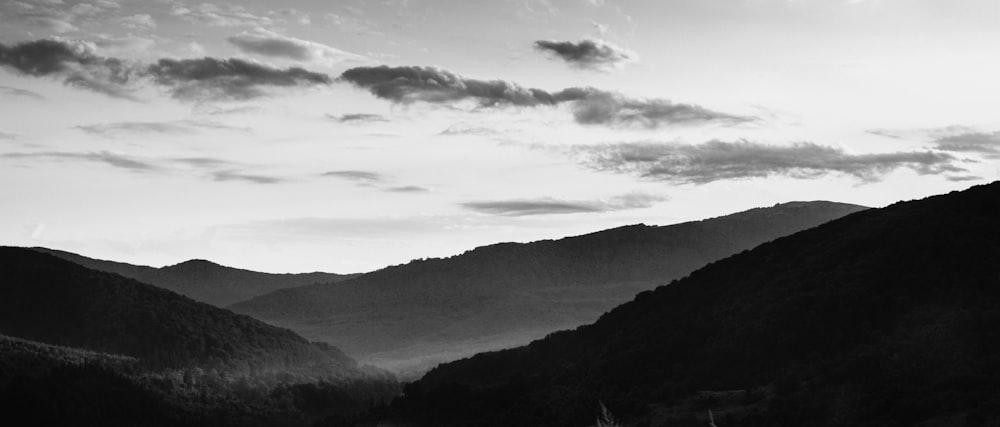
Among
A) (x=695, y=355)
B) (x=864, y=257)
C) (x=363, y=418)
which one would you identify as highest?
(x=864, y=257)

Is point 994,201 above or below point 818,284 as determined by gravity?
above

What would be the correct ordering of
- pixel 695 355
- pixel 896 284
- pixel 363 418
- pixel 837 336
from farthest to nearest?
pixel 363 418
pixel 695 355
pixel 896 284
pixel 837 336

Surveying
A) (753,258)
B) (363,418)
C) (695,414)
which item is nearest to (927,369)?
(695,414)

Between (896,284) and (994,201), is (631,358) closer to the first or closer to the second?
(896,284)

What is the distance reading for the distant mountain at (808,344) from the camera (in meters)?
93.4

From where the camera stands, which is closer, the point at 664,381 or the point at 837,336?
the point at 837,336

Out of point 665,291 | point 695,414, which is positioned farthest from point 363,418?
point 695,414

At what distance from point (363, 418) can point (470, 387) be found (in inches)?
A: 1126

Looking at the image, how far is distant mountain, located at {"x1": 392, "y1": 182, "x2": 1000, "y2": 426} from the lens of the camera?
9344cm

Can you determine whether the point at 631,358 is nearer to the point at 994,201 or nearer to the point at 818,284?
the point at 818,284

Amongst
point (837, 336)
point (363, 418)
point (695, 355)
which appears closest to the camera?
point (837, 336)

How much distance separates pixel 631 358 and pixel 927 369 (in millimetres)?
59758

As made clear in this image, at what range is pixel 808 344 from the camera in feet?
405

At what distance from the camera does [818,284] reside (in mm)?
140750
